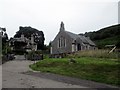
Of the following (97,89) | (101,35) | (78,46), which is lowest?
(97,89)

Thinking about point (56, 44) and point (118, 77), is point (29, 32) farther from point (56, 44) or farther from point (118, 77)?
point (118, 77)

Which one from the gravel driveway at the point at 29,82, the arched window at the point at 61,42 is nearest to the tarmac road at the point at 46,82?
the gravel driveway at the point at 29,82

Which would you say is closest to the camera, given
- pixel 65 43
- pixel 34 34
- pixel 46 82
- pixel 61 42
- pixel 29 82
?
pixel 29 82

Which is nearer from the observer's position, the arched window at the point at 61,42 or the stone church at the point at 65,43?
the stone church at the point at 65,43

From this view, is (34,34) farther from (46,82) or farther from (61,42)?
(46,82)

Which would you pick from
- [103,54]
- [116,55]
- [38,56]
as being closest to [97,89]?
[116,55]

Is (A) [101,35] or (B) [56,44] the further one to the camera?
(A) [101,35]

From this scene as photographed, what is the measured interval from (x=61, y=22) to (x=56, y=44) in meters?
6.20

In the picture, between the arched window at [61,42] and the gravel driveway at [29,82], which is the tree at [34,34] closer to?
the arched window at [61,42]

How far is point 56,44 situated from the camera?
192 ft

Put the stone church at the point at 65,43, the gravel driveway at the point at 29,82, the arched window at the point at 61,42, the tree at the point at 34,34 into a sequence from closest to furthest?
the gravel driveway at the point at 29,82 → the stone church at the point at 65,43 → the arched window at the point at 61,42 → the tree at the point at 34,34

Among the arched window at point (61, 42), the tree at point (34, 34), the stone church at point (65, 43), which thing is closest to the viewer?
the stone church at point (65, 43)

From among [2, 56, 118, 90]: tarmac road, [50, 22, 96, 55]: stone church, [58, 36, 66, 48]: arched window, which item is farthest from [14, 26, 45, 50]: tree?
[2, 56, 118, 90]: tarmac road

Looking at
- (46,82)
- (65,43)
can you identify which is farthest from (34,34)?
(46,82)
